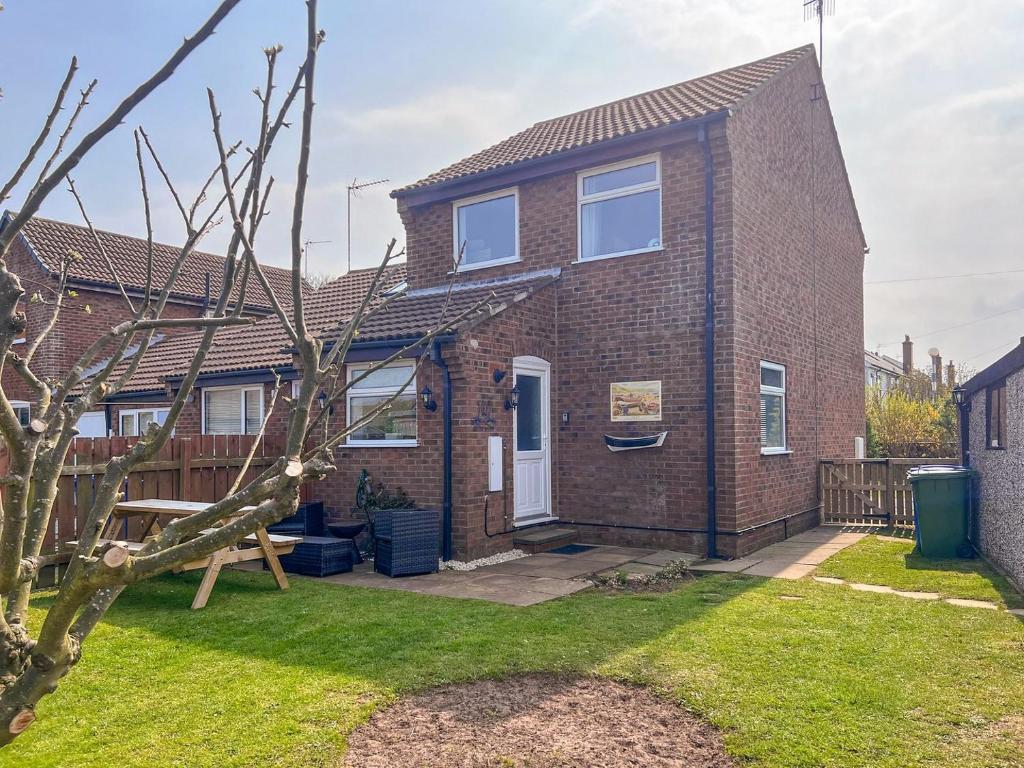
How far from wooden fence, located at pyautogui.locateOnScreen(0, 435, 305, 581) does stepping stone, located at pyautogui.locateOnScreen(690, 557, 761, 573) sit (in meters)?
5.26

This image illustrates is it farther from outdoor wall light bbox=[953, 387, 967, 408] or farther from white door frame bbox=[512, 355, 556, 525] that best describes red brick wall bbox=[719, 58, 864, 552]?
white door frame bbox=[512, 355, 556, 525]

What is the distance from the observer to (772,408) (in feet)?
37.9

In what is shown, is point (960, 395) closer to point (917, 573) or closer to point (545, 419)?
point (917, 573)

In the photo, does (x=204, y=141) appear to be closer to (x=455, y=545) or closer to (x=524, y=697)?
(x=524, y=697)

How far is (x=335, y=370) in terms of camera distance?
2332 mm

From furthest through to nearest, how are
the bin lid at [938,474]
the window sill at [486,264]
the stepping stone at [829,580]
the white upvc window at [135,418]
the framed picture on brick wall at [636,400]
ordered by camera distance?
the white upvc window at [135,418] < the window sill at [486,264] < the framed picture on brick wall at [636,400] < the bin lid at [938,474] < the stepping stone at [829,580]

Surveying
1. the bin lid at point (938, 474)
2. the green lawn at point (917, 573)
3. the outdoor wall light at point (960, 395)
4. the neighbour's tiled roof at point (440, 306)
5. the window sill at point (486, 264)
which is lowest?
the green lawn at point (917, 573)

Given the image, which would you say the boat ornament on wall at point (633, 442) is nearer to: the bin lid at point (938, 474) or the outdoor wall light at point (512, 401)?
the outdoor wall light at point (512, 401)

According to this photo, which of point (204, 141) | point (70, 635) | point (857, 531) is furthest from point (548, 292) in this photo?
point (70, 635)

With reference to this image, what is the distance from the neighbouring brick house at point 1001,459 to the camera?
7590 mm

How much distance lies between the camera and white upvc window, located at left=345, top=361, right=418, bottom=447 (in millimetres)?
10289

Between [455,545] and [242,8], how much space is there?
778cm

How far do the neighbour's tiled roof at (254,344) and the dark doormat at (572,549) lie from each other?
4.94 m

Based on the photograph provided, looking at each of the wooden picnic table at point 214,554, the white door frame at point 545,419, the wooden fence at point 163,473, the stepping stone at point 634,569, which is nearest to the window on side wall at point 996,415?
the stepping stone at point 634,569
